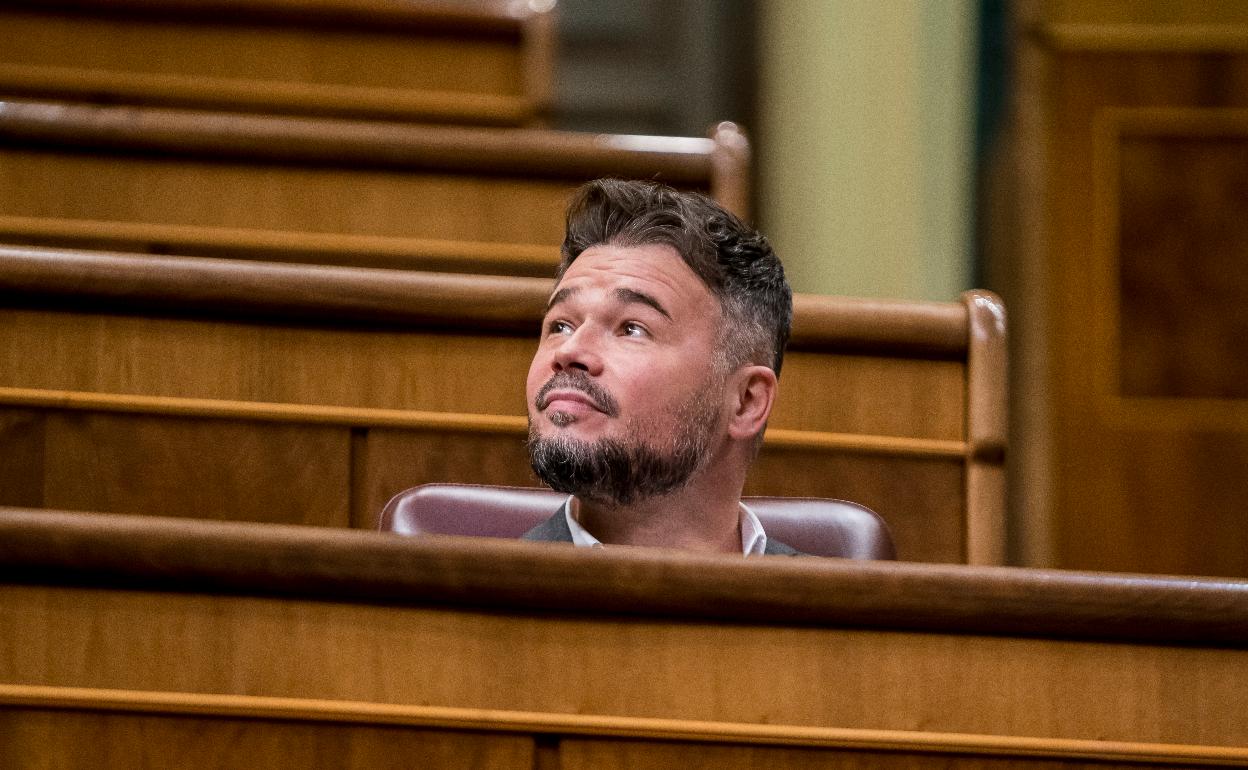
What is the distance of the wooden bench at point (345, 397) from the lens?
1.98ft

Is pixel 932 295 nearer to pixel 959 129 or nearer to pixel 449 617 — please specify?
pixel 959 129

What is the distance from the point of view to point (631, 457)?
0.52m

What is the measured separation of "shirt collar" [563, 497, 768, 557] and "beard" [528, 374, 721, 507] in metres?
0.02

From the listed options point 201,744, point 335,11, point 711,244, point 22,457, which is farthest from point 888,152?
point 201,744

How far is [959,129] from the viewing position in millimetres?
1178

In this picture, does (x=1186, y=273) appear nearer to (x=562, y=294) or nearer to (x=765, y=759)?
(x=562, y=294)

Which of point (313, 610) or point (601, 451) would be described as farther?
point (601, 451)

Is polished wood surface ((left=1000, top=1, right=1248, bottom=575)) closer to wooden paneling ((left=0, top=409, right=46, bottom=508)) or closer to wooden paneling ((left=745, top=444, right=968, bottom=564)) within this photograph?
wooden paneling ((left=745, top=444, right=968, bottom=564))

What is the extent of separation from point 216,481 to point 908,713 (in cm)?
38

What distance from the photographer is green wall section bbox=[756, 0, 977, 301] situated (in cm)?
116

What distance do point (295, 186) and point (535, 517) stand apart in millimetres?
339

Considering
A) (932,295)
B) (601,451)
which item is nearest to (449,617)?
(601,451)

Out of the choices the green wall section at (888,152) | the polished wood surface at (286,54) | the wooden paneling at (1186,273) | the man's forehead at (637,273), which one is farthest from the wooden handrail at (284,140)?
the wooden paneling at (1186,273)

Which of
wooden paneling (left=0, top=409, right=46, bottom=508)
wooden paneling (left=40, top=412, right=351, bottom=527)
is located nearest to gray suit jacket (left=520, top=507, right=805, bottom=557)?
wooden paneling (left=40, top=412, right=351, bottom=527)
